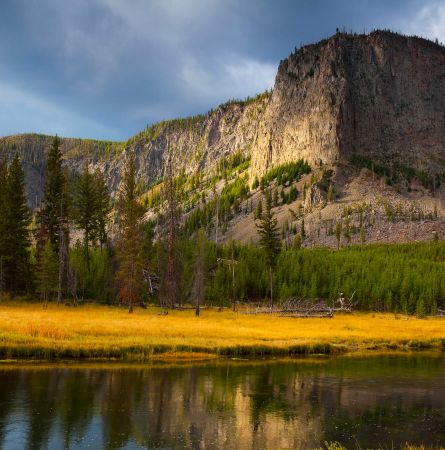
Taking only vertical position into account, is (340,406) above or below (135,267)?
below

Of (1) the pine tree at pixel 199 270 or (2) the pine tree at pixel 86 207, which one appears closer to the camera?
(1) the pine tree at pixel 199 270

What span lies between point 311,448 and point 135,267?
4953 cm

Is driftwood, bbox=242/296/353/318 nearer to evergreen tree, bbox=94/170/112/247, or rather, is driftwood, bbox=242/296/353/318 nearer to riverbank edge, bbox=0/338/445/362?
evergreen tree, bbox=94/170/112/247

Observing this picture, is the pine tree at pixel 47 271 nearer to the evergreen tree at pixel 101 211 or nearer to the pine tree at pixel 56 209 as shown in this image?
the pine tree at pixel 56 209

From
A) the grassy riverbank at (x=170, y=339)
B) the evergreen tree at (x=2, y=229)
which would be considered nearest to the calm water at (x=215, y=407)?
the grassy riverbank at (x=170, y=339)

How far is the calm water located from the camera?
19.3 metres

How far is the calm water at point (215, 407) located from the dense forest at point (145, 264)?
34.1 metres

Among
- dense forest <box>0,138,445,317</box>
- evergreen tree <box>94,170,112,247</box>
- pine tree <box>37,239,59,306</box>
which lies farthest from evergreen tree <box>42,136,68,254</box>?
pine tree <box>37,239,59,306</box>

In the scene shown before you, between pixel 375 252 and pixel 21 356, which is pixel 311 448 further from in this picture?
pixel 375 252

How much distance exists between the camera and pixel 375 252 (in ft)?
463

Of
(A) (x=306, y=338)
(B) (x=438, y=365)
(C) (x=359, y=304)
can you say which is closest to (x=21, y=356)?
(A) (x=306, y=338)

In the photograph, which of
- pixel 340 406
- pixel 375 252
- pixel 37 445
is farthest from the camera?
pixel 375 252

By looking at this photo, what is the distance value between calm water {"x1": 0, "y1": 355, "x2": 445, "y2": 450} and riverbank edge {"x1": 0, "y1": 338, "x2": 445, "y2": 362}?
3.42 m

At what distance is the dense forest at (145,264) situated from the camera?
66.9 meters
